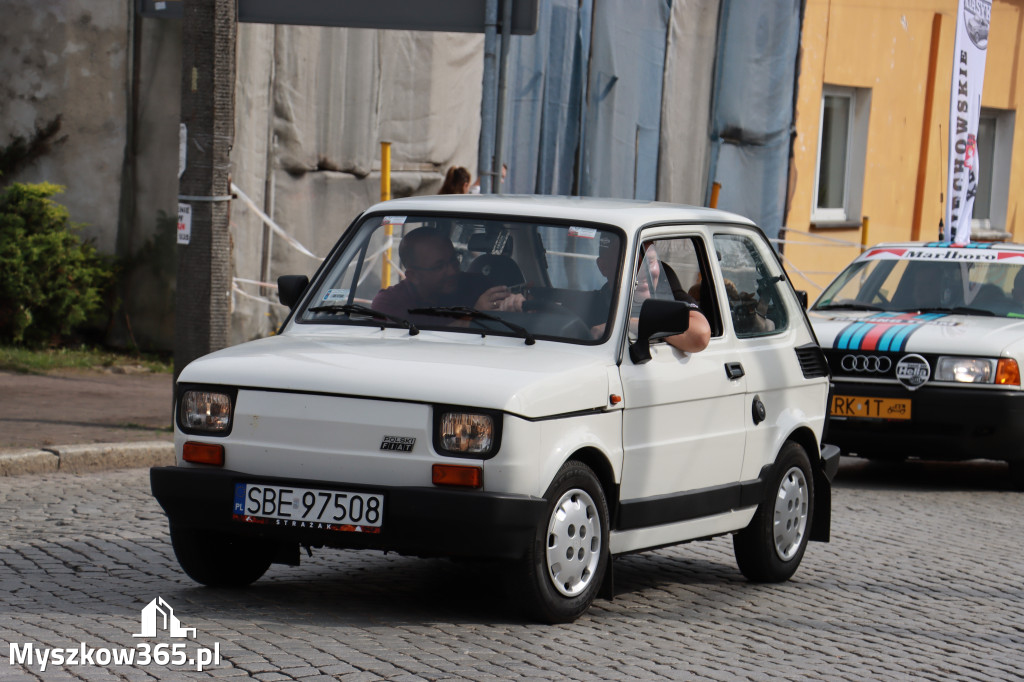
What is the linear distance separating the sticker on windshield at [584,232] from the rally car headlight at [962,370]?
4.82 metres

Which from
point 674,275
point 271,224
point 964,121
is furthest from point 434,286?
point 964,121

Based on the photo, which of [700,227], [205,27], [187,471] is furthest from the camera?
[205,27]

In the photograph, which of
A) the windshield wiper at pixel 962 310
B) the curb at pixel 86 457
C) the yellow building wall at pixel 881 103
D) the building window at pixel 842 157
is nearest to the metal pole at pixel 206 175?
the curb at pixel 86 457

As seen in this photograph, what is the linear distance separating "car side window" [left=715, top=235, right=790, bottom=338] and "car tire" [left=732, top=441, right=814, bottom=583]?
1.97 ft

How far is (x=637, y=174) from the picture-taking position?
20.0 metres

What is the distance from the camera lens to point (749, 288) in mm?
7656

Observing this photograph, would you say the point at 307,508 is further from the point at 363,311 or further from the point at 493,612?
the point at 363,311

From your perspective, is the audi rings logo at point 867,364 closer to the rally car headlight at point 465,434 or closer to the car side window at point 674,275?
the car side window at point 674,275

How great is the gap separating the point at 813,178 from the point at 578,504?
676 inches

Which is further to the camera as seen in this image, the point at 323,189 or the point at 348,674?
the point at 323,189

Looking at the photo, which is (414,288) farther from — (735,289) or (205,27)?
(205,27)

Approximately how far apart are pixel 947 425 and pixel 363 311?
17.9ft

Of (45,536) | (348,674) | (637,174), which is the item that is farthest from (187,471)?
(637,174)

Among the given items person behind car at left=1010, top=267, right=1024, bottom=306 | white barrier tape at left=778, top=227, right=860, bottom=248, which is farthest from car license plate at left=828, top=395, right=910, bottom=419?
white barrier tape at left=778, top=227, right=860, bottom=248
